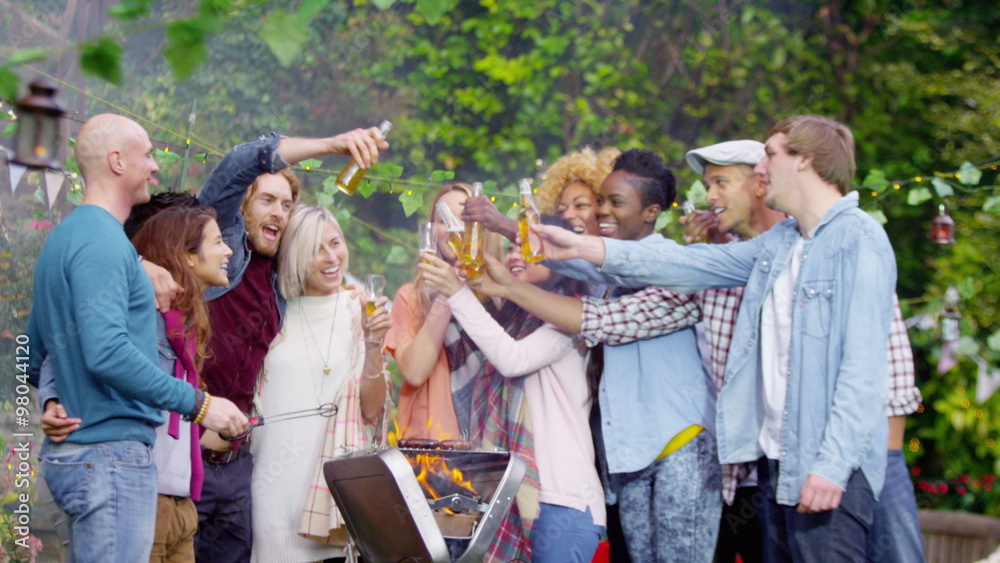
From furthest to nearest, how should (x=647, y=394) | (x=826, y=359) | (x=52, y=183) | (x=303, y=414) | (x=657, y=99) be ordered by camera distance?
(x=657, y=99), (x=52, y=183), (x=303, y=414), (x=647, y=394), (x=826, y=359)

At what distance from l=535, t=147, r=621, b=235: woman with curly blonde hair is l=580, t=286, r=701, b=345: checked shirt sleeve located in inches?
16.7

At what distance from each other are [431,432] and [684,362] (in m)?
0.80

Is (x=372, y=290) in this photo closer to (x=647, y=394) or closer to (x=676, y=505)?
(x=647, y=394)

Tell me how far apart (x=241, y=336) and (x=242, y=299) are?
4.6 inches

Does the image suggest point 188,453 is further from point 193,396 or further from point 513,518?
point 513,518

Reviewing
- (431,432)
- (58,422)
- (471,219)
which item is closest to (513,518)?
(431,432)

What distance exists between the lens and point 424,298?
3162 mm

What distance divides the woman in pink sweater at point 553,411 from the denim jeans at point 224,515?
0.81 metres

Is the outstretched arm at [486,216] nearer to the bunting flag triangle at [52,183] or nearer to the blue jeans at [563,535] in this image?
the blue jeans at [563,535]

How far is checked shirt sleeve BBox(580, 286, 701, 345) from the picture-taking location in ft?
9.39

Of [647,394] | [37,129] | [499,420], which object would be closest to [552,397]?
[499,420]

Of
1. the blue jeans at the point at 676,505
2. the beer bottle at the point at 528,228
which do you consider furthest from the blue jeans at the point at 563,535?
the beer bottle at the point at 528,228

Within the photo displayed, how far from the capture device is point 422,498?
242 centimetres

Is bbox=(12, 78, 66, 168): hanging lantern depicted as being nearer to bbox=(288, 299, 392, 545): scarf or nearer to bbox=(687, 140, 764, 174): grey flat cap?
bbox=(288, 299, 392, 545): scarf
